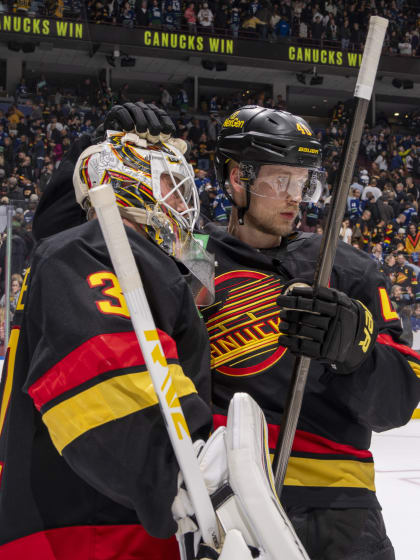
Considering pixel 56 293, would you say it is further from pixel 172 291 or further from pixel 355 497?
pixel 355 497

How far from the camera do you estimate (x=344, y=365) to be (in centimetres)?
129

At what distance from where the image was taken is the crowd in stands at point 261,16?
550 inches

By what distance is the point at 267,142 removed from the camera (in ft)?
5.05

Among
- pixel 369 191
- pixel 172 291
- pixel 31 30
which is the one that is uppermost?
pixel 172 291

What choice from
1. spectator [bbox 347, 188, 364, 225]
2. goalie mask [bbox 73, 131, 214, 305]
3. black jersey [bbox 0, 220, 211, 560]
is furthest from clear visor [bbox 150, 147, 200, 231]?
spectator [bbox 347, 188, 364, 225]

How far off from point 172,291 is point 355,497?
75 centimetres

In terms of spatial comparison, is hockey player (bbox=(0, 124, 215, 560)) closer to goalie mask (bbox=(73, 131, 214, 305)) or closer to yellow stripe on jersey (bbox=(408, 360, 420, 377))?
goalie mask (bbox=(73, 131, 214, 305))

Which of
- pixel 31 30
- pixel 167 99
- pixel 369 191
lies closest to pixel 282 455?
pixel 369 191

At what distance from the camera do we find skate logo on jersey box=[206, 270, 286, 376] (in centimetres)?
145

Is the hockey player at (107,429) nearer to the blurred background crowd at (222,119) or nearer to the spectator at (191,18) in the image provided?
the blurred background crowd at (222,119)

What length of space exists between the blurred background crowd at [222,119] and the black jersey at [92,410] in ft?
20.0

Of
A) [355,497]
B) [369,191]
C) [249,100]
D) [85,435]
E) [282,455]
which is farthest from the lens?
[249,100]

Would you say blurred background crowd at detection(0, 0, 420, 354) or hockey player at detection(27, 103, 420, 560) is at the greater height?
hockey player at detection(27, 103, 420, 560)

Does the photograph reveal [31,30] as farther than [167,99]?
No
